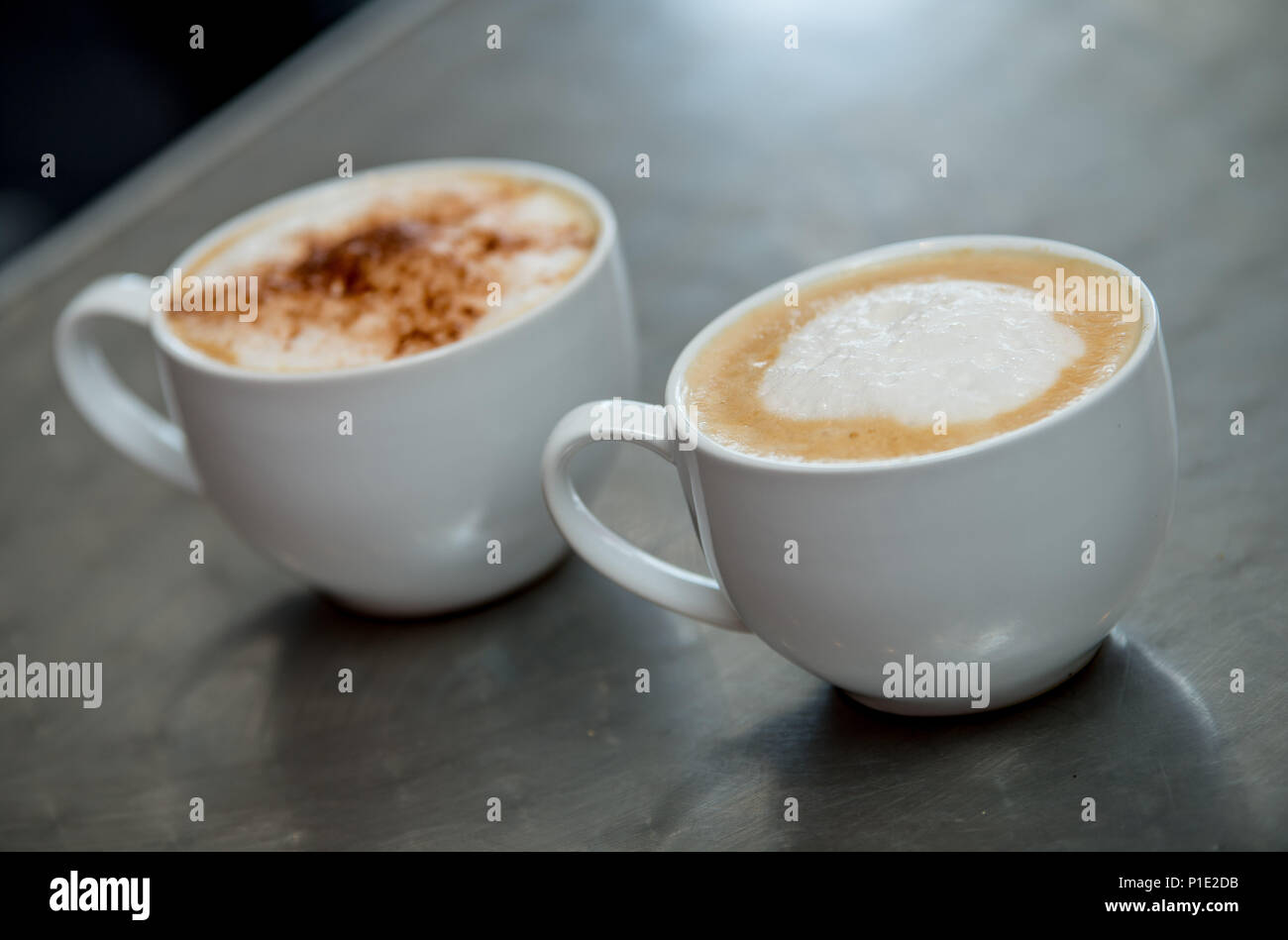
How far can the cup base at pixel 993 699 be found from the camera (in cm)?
74

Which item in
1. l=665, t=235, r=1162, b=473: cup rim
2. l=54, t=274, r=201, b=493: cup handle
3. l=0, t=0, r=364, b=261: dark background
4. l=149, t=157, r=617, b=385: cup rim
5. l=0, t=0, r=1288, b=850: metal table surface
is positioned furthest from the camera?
l=0, t=0, r=364, b=261: dark background

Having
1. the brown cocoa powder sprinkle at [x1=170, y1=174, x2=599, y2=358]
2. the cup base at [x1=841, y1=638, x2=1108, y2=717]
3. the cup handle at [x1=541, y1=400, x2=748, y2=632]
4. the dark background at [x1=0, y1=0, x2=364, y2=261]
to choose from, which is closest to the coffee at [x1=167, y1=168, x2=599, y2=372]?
the brown cocoa powder sprinkle at [x1=170, y1=174, x2=599, y2=358]

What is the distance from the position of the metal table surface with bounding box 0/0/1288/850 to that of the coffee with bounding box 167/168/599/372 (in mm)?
201

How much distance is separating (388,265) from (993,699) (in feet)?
1.62

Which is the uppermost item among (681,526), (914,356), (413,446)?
(914,356)

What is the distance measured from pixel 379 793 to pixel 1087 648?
0.41 m

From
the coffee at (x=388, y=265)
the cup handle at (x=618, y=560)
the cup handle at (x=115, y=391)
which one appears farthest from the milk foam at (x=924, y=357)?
the cup handle at (x=115, y=391)

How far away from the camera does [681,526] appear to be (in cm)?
102

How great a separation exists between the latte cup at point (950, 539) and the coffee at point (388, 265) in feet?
0.63

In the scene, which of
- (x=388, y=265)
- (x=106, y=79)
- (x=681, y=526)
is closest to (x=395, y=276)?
(x=388, y=265)

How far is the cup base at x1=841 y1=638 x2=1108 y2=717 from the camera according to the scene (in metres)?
0.74

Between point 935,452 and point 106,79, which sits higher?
point 935,452

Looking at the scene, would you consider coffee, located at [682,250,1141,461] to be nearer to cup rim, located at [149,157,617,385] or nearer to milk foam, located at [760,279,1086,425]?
milk foam, located at [760,279,1086,425]

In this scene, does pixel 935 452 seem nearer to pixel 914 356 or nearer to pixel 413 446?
pixel 914 356
